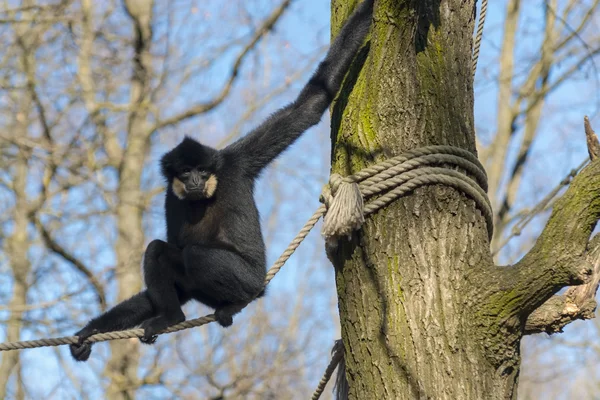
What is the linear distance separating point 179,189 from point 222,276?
1.13 metres

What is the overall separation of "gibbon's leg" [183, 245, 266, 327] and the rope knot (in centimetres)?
193

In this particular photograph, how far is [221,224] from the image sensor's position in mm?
5711

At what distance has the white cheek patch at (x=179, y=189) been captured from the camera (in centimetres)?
594

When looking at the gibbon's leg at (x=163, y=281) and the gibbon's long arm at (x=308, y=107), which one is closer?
the gibbon's long arm at (x=308, y=107)

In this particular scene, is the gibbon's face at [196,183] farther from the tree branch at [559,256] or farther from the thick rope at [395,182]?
the tree branch at [559,256]

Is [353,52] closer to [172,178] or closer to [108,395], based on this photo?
[172,178]

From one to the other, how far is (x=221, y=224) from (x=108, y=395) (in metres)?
7.77

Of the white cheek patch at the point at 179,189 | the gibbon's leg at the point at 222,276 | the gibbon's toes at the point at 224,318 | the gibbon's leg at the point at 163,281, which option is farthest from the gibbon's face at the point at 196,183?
the gibbon's toes at the point at 224,318

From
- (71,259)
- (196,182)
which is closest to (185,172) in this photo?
(196,182)

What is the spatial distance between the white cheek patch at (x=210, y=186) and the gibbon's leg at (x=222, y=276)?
641 mm

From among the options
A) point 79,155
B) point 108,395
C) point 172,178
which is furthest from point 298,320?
point 172,178

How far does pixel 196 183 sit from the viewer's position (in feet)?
18.9

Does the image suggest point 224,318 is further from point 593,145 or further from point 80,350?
point 593,145

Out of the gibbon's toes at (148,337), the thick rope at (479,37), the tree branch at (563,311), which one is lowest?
the tree branch at (563,311)
